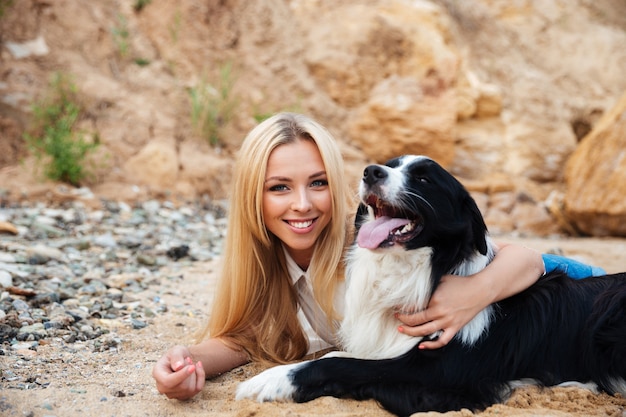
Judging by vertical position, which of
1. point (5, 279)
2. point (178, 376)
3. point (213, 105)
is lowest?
point (5, 279)

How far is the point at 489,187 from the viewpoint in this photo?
1034 cm

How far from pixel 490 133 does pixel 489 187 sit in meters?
1.92

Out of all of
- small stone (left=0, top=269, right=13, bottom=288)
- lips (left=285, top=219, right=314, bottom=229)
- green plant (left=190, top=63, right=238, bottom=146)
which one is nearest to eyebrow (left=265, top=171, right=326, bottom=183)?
lips (left=285, top=219, right=314, bottom=229)

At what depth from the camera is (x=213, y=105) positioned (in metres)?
9.38

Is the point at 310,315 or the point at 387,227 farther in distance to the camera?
the point at 310,315

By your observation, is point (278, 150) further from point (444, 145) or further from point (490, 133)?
point (490, 133)

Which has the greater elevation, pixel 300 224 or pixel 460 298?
pixel 300 224

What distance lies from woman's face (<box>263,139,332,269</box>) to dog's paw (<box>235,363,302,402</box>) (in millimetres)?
701

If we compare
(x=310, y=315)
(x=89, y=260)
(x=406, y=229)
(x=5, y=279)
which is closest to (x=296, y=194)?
(x=406, y=229)

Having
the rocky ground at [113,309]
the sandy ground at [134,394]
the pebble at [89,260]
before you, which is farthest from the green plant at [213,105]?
the sandy ground at [134,394]

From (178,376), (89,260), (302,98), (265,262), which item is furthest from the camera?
(302,98)

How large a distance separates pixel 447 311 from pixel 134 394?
144cm

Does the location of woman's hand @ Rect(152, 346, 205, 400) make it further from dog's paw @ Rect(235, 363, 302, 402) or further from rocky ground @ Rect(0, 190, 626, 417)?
dog's paw @ Rect(235, 363, 302, 402)

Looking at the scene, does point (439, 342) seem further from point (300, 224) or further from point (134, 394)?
point (134, 394)
